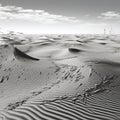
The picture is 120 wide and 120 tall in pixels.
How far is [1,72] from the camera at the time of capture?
689 cm

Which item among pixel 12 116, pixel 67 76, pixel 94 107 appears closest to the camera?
pixel 12 116

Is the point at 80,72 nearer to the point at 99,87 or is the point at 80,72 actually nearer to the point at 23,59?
the point at 99,87

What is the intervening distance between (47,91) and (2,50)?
18.2ft

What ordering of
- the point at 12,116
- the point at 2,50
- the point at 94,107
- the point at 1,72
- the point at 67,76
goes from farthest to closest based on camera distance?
1. the point at 2,50
2. the point at 1,72
3. the point at 67,76
4. the point at 94,107
5. the point at 12,116

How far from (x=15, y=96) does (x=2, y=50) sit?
17.3ft

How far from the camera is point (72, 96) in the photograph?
4570mm

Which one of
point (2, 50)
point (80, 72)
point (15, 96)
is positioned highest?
point (2, 50)

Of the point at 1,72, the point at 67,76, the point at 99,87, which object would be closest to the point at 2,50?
the point at 1,72

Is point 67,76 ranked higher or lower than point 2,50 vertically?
lower

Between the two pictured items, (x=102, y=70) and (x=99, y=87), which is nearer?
(x=99, y=87)

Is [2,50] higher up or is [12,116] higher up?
[2,50]

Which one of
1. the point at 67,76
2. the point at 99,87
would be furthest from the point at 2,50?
the point at 99,87

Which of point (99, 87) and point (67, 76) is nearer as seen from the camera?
point (99, 87)

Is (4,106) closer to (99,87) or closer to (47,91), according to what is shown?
(47,91)
